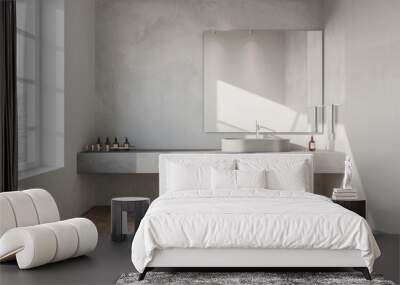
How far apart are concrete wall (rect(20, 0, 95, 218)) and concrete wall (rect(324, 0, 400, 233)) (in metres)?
3.05

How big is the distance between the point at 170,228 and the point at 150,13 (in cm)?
436

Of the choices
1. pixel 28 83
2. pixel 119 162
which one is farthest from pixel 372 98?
pixel 28 83

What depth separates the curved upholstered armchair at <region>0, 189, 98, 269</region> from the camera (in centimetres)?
492

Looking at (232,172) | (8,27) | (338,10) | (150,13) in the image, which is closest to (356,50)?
(338,10)

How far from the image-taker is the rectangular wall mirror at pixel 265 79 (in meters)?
8.34

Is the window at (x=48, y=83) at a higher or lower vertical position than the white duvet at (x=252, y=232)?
higher

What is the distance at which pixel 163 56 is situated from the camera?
840cm

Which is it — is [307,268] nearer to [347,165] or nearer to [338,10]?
[347,165]

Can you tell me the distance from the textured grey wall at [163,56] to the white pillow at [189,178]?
188cm

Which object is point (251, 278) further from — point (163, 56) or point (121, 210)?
point (163, 56)

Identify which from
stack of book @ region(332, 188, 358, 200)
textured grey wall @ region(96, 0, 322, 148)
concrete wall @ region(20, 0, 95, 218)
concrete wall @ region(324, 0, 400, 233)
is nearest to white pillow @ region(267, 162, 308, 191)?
stack of book @ region(332, 188, 358, 200)

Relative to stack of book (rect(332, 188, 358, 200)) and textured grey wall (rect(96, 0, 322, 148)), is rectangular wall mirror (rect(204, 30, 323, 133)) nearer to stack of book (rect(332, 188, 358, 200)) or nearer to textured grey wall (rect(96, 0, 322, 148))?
textured grey wall (rect(96, 0, 322, 148))

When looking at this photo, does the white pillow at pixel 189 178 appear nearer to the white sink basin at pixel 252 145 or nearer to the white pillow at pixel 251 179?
the white pillow at pixel 251 179

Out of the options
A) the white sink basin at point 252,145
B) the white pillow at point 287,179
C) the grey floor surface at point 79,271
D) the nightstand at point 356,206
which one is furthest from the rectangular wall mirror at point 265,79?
the grey floor surface at point 79,271
